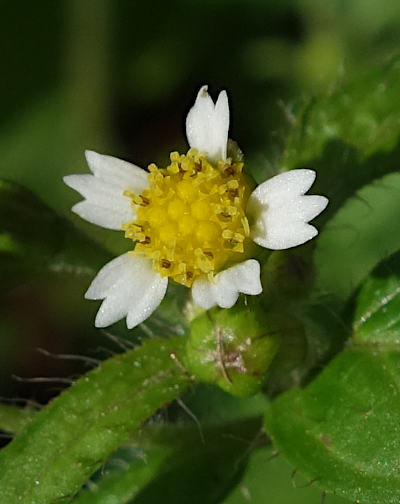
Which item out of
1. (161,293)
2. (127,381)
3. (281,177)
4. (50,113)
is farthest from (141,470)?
(50,113)

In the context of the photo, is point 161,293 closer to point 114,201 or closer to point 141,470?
point 114,201

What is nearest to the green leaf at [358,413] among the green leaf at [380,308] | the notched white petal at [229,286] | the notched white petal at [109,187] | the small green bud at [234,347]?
the green leaf at [380,308]

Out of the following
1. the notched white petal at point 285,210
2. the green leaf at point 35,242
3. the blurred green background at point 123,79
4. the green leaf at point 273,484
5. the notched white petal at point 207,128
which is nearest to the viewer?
the notched white petal at point 285,210

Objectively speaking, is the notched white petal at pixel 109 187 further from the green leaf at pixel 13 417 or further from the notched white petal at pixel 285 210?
the green leaf at pixel 13 417

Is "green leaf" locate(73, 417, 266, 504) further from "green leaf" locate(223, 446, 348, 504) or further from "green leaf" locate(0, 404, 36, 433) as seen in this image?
"green leaf" locate(0, 404, 36, 433)

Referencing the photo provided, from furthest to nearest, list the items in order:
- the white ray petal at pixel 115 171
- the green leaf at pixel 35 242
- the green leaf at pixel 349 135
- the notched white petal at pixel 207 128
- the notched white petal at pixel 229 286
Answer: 1. the green leaf at pixel 349 135
2. the green leaf at pixel 35 242
3. the white ray petal at pixel 115 171
4. the notched white petal at pixel 207 128
5. the notched white petal at pixel 229 286

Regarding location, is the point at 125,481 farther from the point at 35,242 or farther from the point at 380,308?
the point at 380,308

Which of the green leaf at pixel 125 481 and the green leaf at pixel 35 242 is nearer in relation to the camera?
the green leaf at pixel 35 242

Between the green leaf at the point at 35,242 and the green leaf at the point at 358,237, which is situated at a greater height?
the green leaf at the point at 35,242
